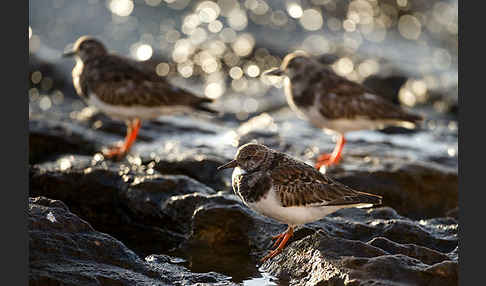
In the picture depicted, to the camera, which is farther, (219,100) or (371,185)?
(219,100)

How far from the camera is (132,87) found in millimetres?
10156

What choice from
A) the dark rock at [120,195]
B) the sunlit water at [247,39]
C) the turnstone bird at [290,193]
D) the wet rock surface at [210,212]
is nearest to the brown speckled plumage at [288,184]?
the turnstone bird at [290,193]

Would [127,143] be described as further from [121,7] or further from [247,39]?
[121,7]

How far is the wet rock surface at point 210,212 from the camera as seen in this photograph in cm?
552

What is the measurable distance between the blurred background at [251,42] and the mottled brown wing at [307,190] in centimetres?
660

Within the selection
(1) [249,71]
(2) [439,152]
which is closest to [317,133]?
(2) [439,152]

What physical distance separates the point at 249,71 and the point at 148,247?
947cm

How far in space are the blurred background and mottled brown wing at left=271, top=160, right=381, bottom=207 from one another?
660 centimetres

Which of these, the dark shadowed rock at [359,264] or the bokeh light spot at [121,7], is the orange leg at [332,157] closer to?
the dark shadowed rock at [359,264]

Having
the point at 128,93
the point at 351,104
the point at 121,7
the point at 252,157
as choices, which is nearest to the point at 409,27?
the point at 121,7

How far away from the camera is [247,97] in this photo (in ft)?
48.6

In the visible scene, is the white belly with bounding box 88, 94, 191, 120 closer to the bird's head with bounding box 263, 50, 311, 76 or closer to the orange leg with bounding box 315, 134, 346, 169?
the bird's head with bounding box 263, 50, 311, 76

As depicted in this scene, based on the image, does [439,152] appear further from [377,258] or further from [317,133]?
[377,258]

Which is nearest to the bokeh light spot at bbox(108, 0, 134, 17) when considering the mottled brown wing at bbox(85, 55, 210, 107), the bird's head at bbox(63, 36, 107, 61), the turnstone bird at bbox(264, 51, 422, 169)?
the bird's head at bbox(63, 36, 107, 61)
